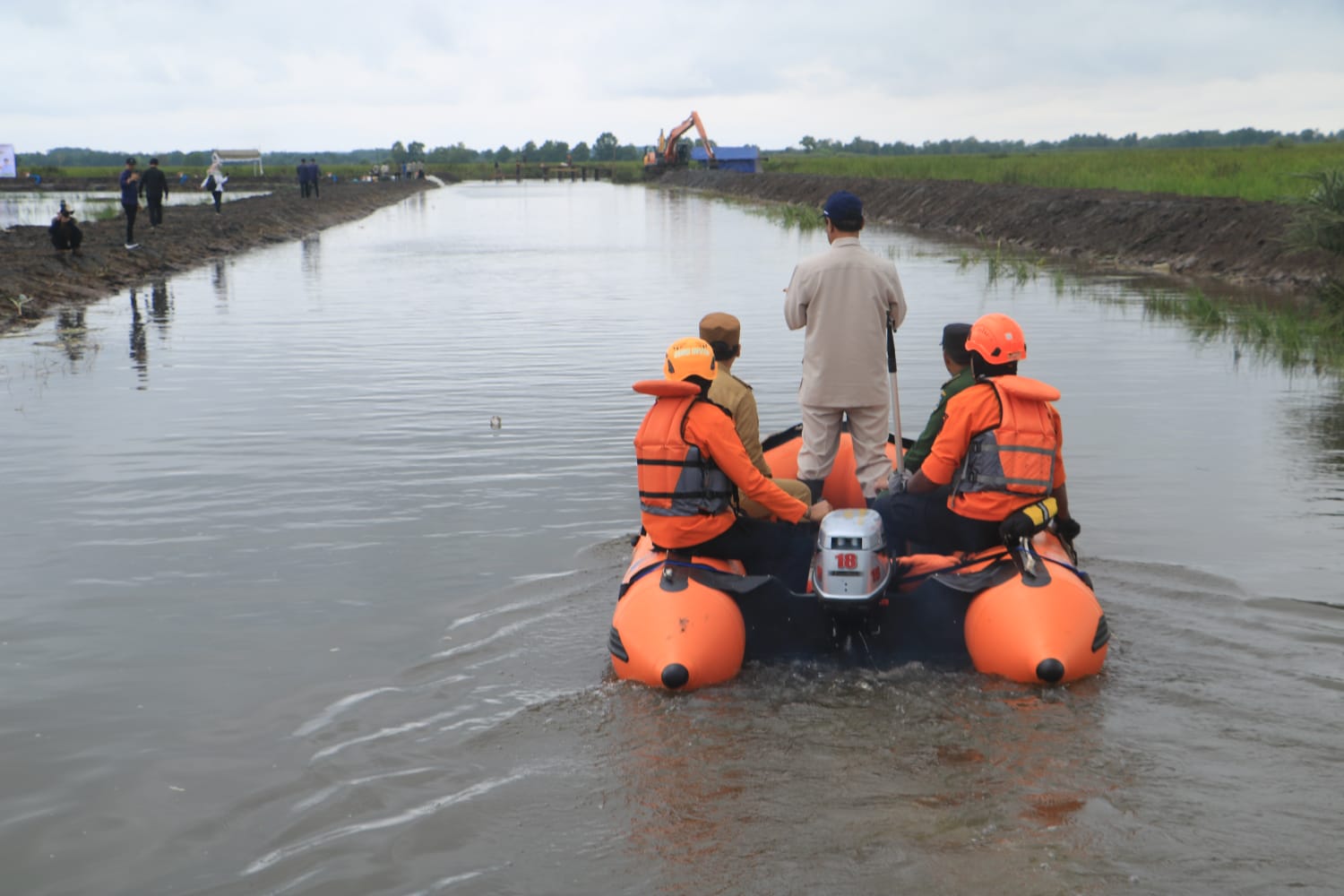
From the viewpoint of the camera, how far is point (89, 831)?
16.7 ft

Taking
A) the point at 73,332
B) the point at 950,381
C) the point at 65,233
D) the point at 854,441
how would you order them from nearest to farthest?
the point at 950,381
the point at 854,441
the point at 73,332
the point at 65,233

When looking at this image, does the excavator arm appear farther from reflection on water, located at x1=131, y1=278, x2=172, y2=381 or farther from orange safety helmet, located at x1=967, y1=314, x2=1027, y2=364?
orange safety helmet, located at x1=967, y1=314, x2=1027, y2=364

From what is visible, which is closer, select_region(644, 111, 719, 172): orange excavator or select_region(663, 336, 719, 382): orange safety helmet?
select_region(663, 336, 719, 382): orange safety helmet

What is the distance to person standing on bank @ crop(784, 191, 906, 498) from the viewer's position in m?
7.55

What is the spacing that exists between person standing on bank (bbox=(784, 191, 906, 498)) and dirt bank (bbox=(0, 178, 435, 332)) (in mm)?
15685

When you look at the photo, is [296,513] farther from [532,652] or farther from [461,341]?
[461,341]

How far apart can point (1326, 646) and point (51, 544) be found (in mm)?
7457

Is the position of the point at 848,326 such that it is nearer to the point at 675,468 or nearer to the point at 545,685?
the point at 675,468

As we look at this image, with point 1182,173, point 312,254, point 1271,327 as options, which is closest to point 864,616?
point 1271,327

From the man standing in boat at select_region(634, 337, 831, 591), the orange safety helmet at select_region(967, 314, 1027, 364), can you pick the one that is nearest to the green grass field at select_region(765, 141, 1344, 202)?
the orange safety helmet at select_region(967, 314, 1027, 364)

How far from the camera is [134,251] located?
29.7 meters

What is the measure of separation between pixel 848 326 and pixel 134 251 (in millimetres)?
25762

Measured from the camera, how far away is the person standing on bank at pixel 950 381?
23.1ft

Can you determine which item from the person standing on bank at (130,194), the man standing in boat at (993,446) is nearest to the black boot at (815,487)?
the man standing in boat at (993,446)
